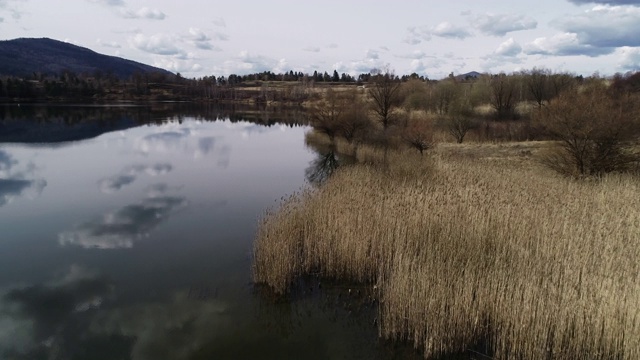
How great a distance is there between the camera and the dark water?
7328 millimetres

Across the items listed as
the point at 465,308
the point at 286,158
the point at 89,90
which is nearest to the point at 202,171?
the point at 286,158

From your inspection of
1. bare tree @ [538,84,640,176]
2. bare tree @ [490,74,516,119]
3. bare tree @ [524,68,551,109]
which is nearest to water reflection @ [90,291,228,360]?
bare tree @ [538,84,640,176]

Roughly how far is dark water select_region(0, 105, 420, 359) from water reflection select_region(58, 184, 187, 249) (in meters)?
0.04

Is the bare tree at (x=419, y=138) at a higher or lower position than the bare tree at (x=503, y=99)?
lower

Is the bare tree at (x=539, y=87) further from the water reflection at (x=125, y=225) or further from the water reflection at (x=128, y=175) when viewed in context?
the water reflection at (x=125, y=225)

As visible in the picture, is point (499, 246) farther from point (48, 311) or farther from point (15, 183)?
point (15, 183)

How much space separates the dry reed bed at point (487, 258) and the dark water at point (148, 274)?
0.90 meters

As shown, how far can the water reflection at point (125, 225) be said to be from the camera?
1212 centimetres

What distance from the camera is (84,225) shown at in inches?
532

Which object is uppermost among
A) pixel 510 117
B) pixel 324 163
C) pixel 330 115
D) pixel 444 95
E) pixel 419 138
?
pixel 444 95

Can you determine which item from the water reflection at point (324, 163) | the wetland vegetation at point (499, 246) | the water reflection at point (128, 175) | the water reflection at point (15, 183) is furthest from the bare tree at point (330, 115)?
the water reflection at point (15, 183)

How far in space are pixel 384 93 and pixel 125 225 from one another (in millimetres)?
23608

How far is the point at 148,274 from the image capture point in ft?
33.1

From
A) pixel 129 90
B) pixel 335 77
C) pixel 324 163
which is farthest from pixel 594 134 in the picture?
pixel 335 77
